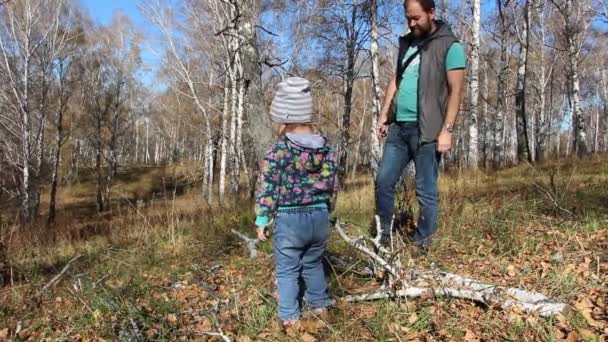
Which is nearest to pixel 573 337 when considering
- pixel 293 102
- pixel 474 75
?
pixel 293 102

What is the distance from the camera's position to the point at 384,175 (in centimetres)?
331

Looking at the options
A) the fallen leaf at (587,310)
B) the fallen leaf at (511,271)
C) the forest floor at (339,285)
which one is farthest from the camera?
the fallen leaf at (511,271)

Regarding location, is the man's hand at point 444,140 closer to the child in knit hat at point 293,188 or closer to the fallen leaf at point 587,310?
the child in knit hat at point 293,188

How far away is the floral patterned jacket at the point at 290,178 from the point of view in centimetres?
243

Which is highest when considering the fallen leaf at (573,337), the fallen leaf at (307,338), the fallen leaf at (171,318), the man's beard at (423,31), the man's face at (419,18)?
the man's face at (419,18)

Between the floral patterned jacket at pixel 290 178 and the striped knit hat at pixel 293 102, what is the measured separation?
126mm

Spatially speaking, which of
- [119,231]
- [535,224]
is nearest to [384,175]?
[535,224]

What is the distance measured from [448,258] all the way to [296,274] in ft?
4.66

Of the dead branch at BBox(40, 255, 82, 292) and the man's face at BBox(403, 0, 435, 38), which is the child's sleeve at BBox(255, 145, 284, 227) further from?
the dead branch at BBox(40, 255, 82, 292)

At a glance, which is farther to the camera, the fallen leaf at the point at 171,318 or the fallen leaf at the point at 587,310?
the fallen leaf at the point at 171,318

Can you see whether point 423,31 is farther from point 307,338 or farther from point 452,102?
point 307,338

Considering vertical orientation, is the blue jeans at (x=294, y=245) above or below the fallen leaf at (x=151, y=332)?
above

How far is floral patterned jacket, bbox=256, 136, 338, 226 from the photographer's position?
7.97ft

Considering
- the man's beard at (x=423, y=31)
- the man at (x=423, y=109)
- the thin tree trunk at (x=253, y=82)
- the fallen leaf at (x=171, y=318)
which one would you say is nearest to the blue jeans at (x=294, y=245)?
the fallen leaf at (x=171, y=318)
